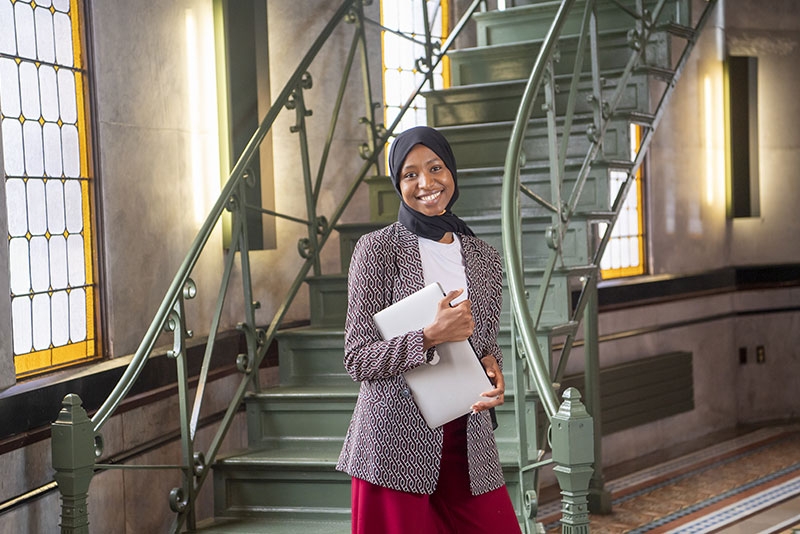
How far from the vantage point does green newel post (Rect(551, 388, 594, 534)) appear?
2846 mm

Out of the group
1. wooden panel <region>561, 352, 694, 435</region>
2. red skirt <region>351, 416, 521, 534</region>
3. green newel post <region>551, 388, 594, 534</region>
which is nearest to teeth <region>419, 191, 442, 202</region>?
red skirt <region>351, 416, 521, 534</region>

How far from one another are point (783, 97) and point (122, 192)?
22.9ft

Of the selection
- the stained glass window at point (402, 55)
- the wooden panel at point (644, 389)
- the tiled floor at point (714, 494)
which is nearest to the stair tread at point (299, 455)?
the tiled floor at point (714, 494)

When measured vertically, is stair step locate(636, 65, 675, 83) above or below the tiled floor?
above

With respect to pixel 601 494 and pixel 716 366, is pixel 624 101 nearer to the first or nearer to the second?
pixel 601 494

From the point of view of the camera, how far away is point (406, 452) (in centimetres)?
246

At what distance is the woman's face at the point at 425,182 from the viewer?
2.49 meters

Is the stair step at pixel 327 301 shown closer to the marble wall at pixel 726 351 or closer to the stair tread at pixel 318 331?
the stair tread at pixel 318 331

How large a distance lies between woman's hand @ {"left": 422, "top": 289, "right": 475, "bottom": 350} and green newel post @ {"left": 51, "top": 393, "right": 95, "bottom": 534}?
1.30 metres

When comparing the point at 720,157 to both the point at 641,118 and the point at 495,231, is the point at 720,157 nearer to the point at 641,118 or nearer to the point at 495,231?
the point at 641,118

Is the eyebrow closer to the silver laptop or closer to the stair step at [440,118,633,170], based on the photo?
the silver laptop

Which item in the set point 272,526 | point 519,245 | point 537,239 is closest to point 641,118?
point 537,239

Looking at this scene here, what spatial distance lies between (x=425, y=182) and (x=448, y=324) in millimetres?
351

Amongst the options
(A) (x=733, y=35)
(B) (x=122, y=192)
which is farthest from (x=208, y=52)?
(A) (x=733, y=35)
